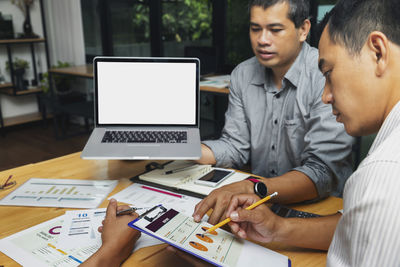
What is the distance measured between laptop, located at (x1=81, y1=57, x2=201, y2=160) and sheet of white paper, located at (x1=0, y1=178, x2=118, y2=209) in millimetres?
192

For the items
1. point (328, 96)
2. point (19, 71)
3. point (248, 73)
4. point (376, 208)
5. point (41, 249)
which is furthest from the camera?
point (19, 71)

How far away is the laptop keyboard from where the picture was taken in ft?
4.14

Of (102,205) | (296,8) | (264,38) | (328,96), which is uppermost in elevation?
(296,8)

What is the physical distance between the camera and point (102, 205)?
3.50 feet

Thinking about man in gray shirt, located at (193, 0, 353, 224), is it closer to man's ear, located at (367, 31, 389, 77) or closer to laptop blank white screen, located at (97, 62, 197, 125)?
laptop blank white screen, located at (97, 62, 197, 125)

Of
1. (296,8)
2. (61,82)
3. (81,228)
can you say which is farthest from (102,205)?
(61,82)

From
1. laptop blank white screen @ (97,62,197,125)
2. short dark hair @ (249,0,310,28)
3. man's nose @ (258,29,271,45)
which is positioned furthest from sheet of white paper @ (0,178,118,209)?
short dark hair @ (249,0,310,28)

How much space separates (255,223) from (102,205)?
491mm

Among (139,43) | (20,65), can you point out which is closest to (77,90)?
(20,65)

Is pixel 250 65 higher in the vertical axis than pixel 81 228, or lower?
higher

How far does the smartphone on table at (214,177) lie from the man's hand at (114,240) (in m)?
0.30

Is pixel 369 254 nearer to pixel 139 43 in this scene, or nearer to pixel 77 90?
pixel 139 43

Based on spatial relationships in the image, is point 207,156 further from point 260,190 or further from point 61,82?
point 61,82

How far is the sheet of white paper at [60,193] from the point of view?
1.07 meters
